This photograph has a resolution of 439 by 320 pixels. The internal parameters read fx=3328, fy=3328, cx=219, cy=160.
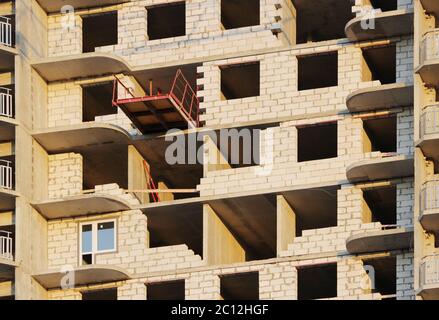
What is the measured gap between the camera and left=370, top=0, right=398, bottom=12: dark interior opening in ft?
359

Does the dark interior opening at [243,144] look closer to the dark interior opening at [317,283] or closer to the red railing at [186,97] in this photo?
the red railing at [186,97]

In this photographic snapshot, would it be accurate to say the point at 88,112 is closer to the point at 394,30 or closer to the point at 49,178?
the point at 49,178

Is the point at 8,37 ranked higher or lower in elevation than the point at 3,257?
higher

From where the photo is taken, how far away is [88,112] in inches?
4437

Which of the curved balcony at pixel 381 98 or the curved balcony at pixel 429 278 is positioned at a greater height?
the curved balcony at pixel 381 98

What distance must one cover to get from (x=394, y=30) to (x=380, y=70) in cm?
253

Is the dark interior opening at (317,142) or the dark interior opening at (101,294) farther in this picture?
the dark interior opening at (317,142)

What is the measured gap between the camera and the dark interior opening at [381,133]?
10625 cm

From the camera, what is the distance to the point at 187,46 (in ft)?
358

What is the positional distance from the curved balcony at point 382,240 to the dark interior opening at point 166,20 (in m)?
11.4

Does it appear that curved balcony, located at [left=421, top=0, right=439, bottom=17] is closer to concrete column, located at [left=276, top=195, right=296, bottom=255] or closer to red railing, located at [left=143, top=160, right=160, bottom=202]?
concrete column, located at [left=276, top=195, right=296, bottom=255]

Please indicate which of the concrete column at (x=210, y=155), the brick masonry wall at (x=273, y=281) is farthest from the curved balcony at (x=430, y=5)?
the concrete column at (x=210, y=155)

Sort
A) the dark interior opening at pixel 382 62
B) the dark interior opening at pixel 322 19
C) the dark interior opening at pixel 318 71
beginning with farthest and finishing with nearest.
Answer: the dark interior opening at pixel 322 19 → the dark interior opening at pixel 318 71 → the dark interior opening at pixel 382 62

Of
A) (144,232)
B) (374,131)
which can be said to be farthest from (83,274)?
(374,131)
